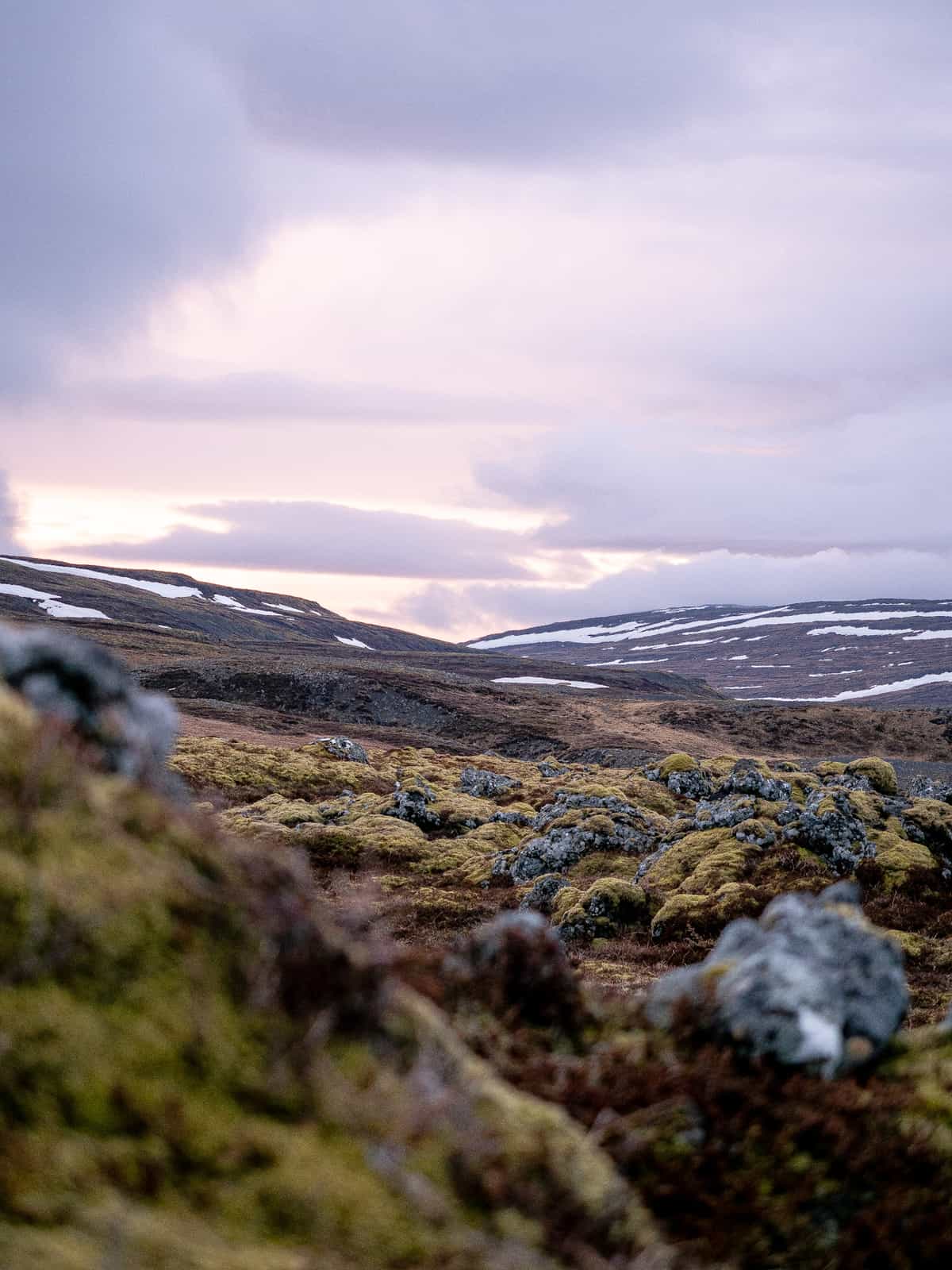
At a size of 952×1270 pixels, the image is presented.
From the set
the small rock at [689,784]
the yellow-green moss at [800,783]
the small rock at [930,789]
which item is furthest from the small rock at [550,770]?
the small rock at [930,789]

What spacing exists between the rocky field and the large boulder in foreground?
0.03 metres

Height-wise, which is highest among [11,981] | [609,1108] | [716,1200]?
[11,981]

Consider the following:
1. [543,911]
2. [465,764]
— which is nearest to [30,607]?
[465,764]

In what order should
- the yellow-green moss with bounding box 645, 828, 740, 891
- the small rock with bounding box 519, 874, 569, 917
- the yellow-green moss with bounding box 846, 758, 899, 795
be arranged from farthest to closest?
the yellow-green moss with bounding box 846, 758, 899, 795
the yellow-green moss with bounding box 645, 828, 740, 891
the small rock with bounding box 519, 874, 569, 917

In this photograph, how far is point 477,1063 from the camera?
5758 millimetres

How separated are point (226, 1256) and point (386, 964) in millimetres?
1781

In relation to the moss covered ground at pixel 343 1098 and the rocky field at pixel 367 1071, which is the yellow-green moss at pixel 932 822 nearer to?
the rocky field at pixel 367 1071

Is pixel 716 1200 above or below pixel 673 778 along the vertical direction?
above

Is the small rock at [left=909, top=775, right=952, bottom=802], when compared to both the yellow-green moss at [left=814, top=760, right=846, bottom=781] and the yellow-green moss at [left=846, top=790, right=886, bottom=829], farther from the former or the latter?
the yellow-green moss at [left=846, top=790, right=886, bottom=829]

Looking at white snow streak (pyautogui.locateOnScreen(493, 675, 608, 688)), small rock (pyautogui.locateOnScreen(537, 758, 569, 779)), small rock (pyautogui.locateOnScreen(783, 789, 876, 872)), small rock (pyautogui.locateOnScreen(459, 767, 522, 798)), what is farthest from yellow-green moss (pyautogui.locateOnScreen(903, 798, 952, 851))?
white snow streak (pyautogui.locateOnScreen(493, 675, 608, 688))

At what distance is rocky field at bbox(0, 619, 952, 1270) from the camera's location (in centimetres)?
421

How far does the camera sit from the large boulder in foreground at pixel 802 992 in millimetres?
6660

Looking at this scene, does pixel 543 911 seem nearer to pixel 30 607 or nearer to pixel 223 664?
pixel 223 664

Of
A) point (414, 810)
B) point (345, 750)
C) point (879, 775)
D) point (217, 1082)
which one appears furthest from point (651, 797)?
point (217, 1082)
